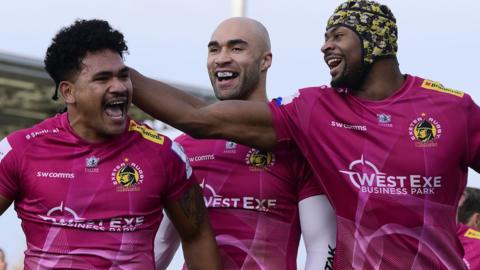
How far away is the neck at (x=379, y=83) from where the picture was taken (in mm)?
6301

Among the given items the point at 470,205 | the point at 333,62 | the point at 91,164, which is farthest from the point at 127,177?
the point at 470,205

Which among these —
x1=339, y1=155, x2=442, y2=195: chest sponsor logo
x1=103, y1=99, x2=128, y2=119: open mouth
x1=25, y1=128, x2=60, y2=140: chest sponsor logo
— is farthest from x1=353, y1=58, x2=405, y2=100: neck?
x1=25, y1=128, x2=60, y2=140: chest sponsor logo

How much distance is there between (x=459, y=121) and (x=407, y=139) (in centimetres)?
28

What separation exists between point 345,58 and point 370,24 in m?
0.24

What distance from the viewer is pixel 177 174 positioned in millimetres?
6117

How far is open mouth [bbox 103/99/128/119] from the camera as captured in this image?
6035mm

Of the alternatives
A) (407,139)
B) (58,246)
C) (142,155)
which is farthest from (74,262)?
(407,139)

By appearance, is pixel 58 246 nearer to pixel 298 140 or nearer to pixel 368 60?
pixel 298 140

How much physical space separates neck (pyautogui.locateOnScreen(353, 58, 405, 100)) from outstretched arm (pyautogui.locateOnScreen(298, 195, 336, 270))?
23.3 inches

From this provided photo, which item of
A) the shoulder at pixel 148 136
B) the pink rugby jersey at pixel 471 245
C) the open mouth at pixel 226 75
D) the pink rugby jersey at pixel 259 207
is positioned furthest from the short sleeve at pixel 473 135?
the pink rugby jersey at pixel 471 245

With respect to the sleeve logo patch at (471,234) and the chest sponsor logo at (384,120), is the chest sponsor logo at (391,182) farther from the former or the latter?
the sleeve logo patch at (471,234)

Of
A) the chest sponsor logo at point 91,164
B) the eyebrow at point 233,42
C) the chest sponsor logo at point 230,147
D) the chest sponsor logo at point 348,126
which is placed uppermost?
the eyebrow at point 233,42

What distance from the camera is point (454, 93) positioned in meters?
6.27

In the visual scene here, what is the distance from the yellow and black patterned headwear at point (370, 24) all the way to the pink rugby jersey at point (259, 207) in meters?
0.70
